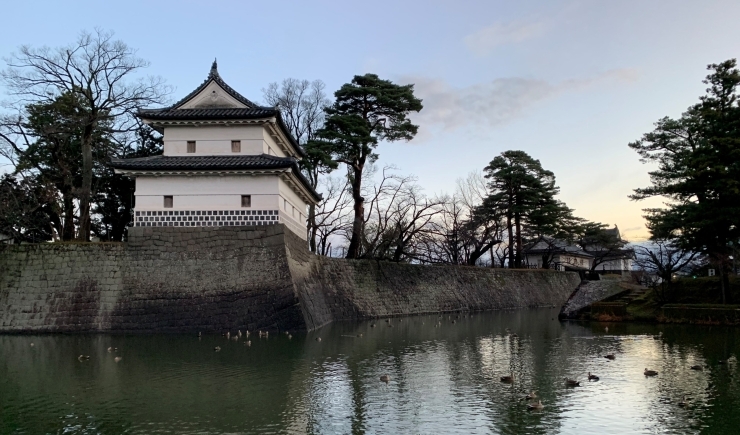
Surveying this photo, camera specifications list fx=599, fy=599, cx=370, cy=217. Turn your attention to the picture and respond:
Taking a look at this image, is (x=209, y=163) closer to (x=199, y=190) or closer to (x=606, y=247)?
(x=199, y=190)

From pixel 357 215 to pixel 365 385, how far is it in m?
22.3

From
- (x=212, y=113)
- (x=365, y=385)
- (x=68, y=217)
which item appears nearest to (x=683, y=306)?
(x=365, y=385)

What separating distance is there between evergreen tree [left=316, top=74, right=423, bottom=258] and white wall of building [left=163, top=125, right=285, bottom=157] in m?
9.10

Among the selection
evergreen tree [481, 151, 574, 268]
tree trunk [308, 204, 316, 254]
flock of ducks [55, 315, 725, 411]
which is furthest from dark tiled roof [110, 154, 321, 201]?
evergreen tree [481, 151, 574, 268]

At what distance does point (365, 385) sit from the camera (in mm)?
11180

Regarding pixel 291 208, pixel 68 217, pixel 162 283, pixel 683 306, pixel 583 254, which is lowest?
pixel 683 306

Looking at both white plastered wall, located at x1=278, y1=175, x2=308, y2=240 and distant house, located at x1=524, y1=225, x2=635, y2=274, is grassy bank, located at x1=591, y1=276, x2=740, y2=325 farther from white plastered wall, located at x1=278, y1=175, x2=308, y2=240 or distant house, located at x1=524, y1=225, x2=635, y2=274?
distant house, located at x1=524, y1=225, x2=635, y2=274

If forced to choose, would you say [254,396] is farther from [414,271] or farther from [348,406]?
[414,271]

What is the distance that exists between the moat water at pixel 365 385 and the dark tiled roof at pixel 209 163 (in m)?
6.18

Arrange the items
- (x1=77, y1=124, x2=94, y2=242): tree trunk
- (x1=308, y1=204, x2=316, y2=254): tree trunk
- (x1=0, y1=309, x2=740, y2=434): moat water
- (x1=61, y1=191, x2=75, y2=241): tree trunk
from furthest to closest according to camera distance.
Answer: (x1=308, y1=204, x2=316, y2=254): tree trunk, (x1=61, y1=191, x2=75, y2=241): tree trunk, (x1=77, y1=124, x2=94, y2=242): tree trunk, (x1=0, y1=309, x2=740, y2=434): moat water

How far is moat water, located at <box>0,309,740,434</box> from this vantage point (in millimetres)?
8273

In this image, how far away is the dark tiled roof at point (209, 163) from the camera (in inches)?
837

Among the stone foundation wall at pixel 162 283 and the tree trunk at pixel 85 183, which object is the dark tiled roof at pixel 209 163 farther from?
the tree trunk at pixel 85 183

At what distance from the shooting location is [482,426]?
26.5ft
